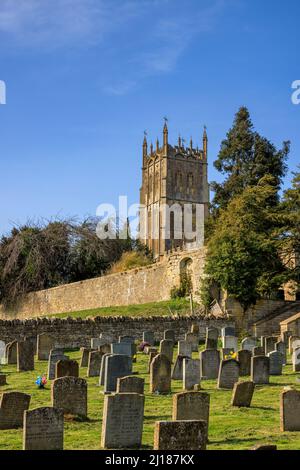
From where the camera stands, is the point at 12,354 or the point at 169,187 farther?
the point at 169,187

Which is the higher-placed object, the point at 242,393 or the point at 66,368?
the point at 66,368

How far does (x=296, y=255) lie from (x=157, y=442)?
26.9m

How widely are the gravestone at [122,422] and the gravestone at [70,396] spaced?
2.15 m

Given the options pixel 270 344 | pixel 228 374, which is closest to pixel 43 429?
pixel 228 374

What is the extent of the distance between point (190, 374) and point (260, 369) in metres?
1.91

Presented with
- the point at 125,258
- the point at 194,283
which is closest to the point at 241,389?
the point at 194,283

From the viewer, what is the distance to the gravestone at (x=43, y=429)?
8.68 metres

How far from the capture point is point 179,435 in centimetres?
825

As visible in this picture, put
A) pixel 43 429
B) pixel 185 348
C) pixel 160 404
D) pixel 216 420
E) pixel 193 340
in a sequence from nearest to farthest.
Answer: pixel 43 429 → pixel 216 420 → pixel 160 404 → pixel 185 348 → pixel 193 340

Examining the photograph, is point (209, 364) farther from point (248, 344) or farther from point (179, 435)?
point (179, 435)

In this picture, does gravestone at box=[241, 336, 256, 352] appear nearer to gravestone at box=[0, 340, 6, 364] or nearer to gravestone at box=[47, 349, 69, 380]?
gravestone at box=[47, 349, 69, 380]

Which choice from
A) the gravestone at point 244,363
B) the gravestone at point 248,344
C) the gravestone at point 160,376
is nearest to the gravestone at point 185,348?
the gravestone at point 248,344
